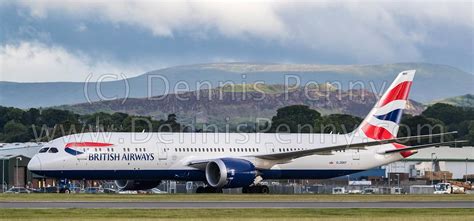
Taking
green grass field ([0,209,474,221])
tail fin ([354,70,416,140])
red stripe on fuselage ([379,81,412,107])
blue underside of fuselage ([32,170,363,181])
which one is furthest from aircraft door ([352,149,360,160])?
green grass field ([0,209,474,221])

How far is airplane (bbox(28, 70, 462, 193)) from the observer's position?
79750 millimetres

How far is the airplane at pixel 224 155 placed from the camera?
262ft

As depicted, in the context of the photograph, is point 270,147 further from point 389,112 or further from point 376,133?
point 389,112

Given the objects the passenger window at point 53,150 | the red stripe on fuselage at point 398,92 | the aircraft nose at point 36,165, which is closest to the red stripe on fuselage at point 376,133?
the red stripe on fuselage at point 398,92

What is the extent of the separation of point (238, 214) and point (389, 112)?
44.8m

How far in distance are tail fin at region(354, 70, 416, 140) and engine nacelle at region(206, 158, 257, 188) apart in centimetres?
1312

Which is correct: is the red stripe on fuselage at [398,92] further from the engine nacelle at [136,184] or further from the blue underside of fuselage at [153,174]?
the engine nacelle at [136,184]

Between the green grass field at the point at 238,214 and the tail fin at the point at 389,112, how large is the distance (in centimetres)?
3893

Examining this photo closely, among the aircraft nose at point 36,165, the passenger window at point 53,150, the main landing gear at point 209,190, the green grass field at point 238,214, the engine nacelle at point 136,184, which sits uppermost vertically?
the passenger window at point 53,150

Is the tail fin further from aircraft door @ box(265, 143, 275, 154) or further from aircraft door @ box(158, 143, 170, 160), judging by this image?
aircraft door @ box(158, 143, 170, 160)

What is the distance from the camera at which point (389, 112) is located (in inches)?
3583

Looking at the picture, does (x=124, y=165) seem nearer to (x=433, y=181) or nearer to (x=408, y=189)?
(x=408, y=189)

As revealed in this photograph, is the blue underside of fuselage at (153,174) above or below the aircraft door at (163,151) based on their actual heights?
below

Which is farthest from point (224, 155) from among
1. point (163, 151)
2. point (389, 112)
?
point (389, 112)
